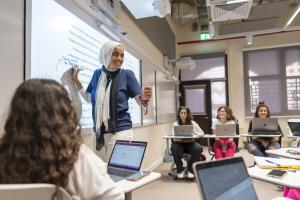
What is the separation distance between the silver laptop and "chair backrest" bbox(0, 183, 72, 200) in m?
3.83

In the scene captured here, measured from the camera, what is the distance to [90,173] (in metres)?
0.79

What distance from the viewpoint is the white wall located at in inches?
60.7


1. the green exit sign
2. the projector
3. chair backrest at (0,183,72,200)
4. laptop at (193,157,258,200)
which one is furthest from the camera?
the green exit sign

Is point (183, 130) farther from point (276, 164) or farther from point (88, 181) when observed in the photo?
point (88, 181)

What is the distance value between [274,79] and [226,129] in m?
4.08

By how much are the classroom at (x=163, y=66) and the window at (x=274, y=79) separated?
0.03 metres

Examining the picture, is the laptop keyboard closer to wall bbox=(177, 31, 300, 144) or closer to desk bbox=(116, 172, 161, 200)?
desk bbox=(116, 172, 161, 200)

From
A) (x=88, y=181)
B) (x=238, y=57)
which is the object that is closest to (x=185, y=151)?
(x=88, y=181)

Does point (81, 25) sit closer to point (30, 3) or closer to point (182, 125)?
point (30, 3)

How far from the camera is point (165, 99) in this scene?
6.11 metres

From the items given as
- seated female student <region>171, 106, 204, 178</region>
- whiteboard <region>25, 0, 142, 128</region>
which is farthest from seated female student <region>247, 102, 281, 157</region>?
whiteboard <region>25, 0, 142, 128</region>

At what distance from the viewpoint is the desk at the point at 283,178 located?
1.43m

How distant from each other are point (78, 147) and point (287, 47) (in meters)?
7.81

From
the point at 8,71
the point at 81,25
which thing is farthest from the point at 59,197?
the point at 81,25
